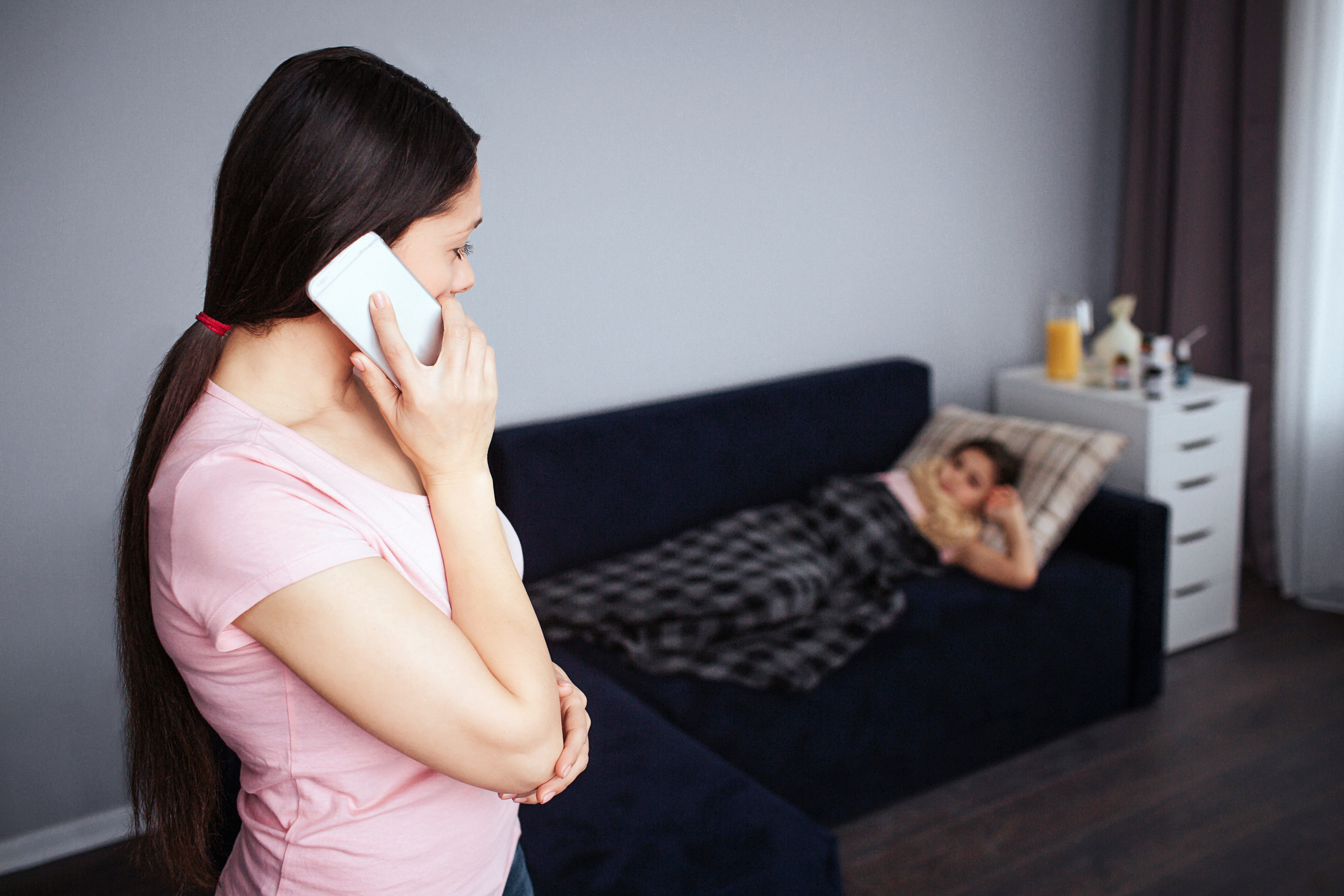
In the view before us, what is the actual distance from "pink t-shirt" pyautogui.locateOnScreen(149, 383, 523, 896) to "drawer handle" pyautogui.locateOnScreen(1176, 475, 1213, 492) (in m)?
2.42

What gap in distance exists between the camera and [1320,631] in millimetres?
2707

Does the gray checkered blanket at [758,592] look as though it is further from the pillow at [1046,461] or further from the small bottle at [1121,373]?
the small bottle at [1121,373]

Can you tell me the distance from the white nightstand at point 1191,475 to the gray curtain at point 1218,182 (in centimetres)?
38

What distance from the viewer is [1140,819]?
1.93m

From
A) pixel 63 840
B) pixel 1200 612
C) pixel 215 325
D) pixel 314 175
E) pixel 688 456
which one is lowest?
pixel 63 840

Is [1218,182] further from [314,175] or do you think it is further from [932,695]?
[314,175]

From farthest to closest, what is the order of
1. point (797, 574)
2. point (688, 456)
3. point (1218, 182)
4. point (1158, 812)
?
point (1218, 182) → point (688, 456) → point (797, 574) → point (1158, 812)

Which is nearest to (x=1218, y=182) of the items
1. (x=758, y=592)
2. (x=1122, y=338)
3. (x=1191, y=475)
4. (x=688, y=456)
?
(x=1122, y=338)

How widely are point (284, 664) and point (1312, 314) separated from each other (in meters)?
3.12

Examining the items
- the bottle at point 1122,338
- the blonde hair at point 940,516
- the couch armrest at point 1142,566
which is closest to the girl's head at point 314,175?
the blonde hair at point 940,516

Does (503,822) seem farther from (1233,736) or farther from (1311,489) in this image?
(1311,489)

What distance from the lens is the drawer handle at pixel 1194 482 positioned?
2.59 metres

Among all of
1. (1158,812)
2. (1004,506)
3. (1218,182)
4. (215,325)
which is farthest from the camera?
(1218,182)

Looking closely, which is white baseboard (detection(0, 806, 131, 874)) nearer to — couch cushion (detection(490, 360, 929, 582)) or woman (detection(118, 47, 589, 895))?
couch cushion (detection(490, 360, 929, 582))
